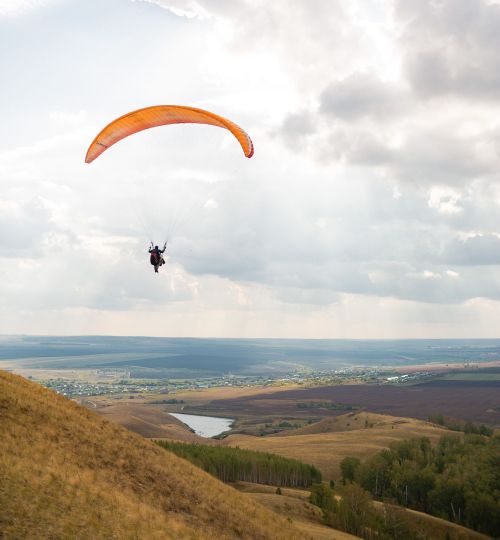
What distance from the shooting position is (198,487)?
37.4m

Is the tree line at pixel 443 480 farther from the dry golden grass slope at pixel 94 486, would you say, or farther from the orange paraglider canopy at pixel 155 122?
the orange paraglider canopy at pixel 155 122

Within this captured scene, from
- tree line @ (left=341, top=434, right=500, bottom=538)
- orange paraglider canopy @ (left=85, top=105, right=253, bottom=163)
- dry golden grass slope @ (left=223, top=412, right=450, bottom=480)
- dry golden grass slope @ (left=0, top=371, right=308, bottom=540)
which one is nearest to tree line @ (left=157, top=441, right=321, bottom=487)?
tree line @ (left=341, top=434, right=500, bottom=538)

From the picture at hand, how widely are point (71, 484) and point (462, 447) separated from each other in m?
97.5

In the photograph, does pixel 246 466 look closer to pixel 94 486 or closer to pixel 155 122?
pixel 94 486

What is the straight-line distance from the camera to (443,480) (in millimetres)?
80500

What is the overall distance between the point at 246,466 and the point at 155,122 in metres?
60.3

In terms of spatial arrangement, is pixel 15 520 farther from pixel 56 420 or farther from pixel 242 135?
pixel 242 135

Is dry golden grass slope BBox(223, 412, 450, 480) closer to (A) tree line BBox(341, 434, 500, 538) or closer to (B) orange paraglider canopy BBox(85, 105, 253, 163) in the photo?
(A) tree line BBox(341, 434, 500, 538)

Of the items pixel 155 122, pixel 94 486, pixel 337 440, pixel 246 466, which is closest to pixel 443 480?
pixel 246 466

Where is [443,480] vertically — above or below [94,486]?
below

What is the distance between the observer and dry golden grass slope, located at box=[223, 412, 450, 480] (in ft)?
381

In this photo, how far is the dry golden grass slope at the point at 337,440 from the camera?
4577 inches

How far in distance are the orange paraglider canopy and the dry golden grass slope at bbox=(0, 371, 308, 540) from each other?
20.1m

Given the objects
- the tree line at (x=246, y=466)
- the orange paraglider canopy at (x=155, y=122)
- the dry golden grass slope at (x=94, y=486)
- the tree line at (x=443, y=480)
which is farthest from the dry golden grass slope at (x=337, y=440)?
the orange paraglider canopy at (x=155, y=122)
